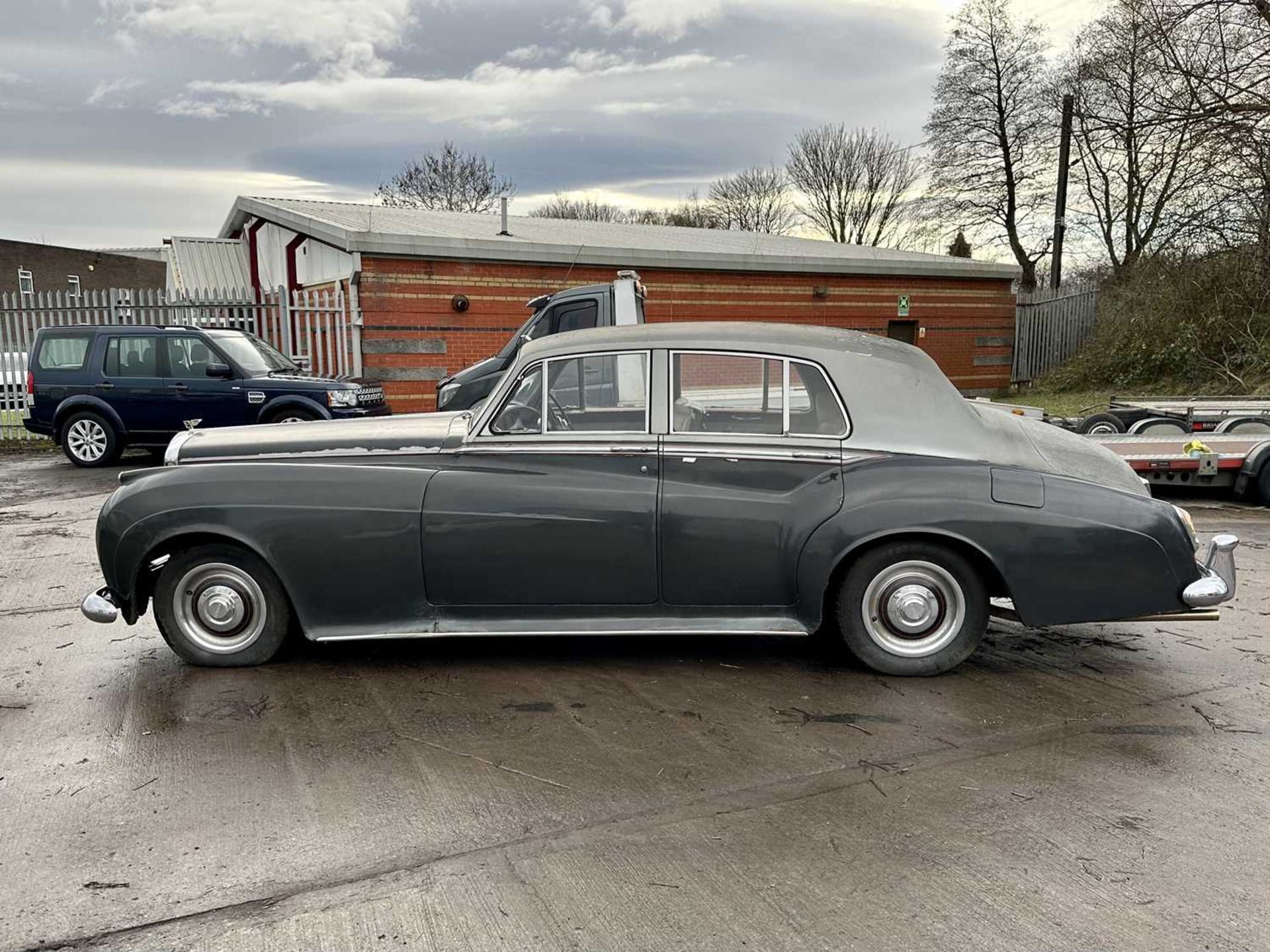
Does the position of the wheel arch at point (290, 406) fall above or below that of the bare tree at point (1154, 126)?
below

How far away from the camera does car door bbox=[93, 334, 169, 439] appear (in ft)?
40.2

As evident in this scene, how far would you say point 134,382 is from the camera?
12258 mm

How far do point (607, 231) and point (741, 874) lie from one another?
2027cm

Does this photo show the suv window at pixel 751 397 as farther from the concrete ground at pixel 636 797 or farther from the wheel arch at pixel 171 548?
the wheel arch at pixel 171 548

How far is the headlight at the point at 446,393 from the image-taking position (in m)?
11.0

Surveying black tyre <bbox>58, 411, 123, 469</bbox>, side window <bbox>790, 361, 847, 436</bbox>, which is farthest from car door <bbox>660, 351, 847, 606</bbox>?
black tyre <bbox>58, 411, 123, 469</bbox>

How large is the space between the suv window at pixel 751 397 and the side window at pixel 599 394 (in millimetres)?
173

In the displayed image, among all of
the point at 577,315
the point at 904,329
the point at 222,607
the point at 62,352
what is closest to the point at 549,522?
the point at 222,607

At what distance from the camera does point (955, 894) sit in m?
2.74

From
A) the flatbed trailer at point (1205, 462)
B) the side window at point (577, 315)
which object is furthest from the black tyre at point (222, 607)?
the flatbed trailer at point (1205, 462)

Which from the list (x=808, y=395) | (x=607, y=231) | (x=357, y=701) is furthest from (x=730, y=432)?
(x=607, y=231)

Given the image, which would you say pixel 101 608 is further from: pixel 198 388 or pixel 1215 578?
pixel 198 388

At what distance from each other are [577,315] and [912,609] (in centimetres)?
749

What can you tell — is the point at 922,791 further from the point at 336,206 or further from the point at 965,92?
the point at 965,92
